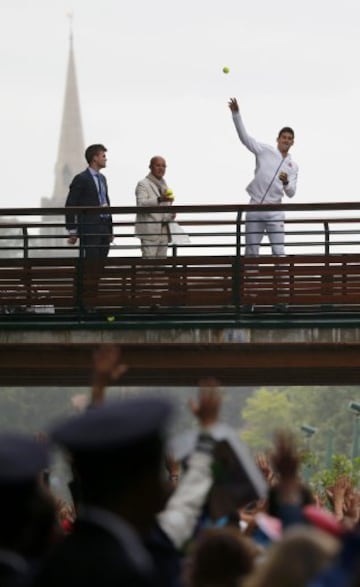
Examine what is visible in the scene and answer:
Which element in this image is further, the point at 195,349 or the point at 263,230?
the point at 263,230

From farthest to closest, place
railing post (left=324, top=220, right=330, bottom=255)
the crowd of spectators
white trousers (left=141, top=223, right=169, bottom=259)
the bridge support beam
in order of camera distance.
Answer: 1. white trousers (left=141, top=223, right=169, bottom=259)
2. railing post (left=324, top=220, right=330, bottom=255)
3. the bridge support beam
4. the crowd of spectators

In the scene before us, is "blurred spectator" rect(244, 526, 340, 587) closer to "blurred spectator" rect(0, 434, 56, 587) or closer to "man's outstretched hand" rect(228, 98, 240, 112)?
"blurred spectator" rect(0, 434, 56, 587)

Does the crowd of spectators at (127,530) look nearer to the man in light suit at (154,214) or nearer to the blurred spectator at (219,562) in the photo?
the blurred spectator at (219,562)

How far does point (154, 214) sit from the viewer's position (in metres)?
22.8

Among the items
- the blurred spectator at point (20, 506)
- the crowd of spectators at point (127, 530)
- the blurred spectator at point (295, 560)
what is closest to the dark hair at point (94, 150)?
the crowd of spectators at point (127, 530)

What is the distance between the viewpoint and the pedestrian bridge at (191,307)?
22578 millimetres

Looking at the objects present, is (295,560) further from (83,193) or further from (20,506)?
(83,193)

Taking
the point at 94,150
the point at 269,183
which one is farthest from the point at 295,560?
the point at 269,183

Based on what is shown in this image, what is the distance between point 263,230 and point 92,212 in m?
1.71

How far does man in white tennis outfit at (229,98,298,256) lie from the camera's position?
2245 cm

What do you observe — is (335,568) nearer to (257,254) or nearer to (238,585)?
(238,585)

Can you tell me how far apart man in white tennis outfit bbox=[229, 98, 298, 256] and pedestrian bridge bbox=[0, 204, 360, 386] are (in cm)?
16

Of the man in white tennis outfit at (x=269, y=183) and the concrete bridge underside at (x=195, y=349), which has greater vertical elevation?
the man in white tennis outfit at (x=269, y=183)

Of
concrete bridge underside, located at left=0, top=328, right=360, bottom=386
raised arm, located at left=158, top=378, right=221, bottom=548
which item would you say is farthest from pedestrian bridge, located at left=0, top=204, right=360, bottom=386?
raised arm, located at left=158, top=378, right=221, bottom=548
